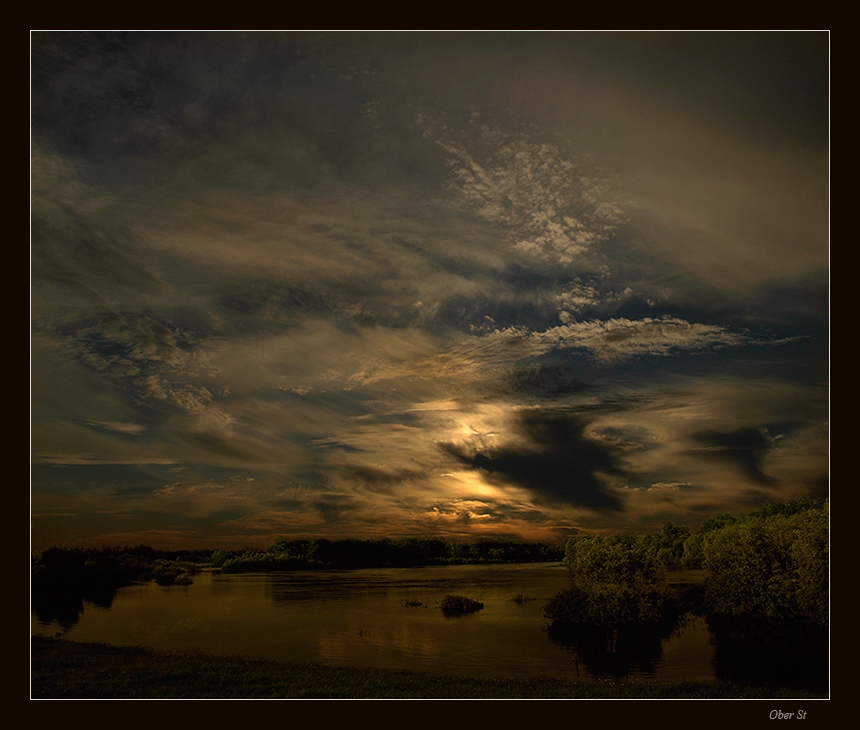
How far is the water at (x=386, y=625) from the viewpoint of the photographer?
1497 centimetres

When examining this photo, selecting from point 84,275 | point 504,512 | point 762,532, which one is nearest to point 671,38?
point 504,512

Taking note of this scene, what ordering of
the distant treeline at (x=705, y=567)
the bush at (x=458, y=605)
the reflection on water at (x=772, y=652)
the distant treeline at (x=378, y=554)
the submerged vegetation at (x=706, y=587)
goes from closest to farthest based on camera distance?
the reflection on water at (x=772, y=652)
the submerged vegetation at (x=706, y=587)
the distant treeline at (x=378, y=554)
the distant treeline at (x=705, y=567)
the bush at (x=458, y=605)

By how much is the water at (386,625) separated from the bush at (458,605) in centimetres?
19

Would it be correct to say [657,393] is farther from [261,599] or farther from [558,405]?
[261,599]

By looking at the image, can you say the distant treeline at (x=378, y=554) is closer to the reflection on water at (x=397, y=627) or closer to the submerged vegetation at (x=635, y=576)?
the submerged vegetation at (x=635, y=576)

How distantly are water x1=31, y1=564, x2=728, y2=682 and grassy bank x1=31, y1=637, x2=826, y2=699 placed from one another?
0.68 m

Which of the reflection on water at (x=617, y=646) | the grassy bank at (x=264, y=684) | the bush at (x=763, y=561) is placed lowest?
the reflection on water at (x=617, y=646)

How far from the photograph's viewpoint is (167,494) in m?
16.0

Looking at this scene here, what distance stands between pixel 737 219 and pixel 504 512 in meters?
9.82

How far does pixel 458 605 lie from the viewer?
17.6 metres

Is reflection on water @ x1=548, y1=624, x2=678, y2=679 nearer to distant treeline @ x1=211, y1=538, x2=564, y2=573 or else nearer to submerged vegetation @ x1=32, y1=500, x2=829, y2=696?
submerged vegetation @ x1=32, y1=500, x2=829, y2=696

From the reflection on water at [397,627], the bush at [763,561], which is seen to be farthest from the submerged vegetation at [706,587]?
the reflection on water at [397,627]

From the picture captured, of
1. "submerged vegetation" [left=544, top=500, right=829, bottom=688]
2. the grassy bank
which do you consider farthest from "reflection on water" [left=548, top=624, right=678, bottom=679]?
the grassy bank

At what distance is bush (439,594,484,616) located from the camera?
17484 millimetres
